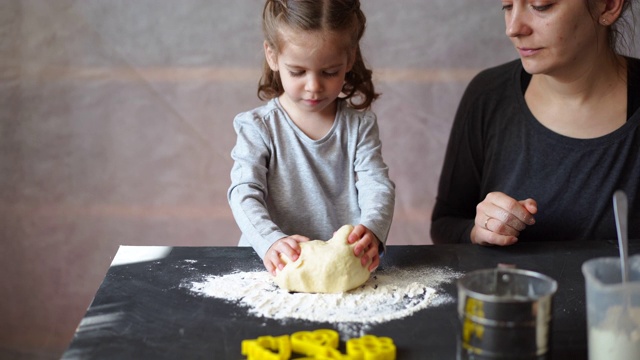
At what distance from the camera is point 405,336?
1115mm

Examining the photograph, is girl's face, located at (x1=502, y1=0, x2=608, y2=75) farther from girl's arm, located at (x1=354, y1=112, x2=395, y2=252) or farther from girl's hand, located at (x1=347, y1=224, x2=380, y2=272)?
girl's hand, located at (x1=347, y1=224, x2=380, y2=272)

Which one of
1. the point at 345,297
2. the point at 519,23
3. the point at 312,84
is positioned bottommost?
the point at 345,297

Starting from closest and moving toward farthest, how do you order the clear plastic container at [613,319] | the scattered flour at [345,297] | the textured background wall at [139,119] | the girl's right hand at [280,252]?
1. the clear plastic container at [613,319]
2. the scattered flour at [345,297]
3. the girl's right hand at [280,252]
4. the textured background wall at [139,119]

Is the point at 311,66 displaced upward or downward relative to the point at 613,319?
upward

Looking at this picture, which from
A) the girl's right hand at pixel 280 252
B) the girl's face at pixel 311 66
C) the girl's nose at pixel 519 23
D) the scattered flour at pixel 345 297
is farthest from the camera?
the girl's nose at pixel 519 23

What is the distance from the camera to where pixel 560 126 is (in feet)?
5.63

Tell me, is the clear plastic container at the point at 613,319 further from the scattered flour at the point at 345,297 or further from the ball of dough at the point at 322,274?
the ball of dough at the point at 322,274

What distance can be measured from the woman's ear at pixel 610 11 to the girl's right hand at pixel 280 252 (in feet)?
2.59

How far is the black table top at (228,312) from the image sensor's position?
107 cm

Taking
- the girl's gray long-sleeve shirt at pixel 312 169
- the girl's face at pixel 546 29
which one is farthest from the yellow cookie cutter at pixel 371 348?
the girl's face at pixel 546 29

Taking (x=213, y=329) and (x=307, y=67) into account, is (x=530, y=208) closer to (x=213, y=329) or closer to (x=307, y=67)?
(x=307, y=67)

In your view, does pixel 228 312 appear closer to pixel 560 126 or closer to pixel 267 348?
pixel 267 348

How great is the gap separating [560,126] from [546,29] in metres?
0.24

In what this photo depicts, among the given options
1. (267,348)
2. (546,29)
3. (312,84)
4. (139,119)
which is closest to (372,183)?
(312,84)
